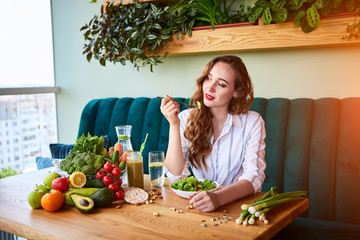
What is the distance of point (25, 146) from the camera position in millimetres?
3605

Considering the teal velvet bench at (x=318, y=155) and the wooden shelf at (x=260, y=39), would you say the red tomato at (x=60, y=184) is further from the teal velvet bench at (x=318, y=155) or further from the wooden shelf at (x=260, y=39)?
the wooden shelf at (x=260, y=39)

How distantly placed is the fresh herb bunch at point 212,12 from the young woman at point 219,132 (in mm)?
753

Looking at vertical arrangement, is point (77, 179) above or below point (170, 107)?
below

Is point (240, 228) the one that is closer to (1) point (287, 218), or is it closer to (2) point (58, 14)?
(1) point (287, 218)

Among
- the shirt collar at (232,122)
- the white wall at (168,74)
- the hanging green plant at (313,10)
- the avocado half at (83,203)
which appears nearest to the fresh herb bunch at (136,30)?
the white wall at (168,74)

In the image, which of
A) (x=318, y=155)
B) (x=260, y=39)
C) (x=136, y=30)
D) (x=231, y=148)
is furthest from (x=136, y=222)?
(x=136, y=30)

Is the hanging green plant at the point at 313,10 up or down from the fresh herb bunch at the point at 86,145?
up

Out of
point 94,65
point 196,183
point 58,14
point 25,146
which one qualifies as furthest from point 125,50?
point 196,183

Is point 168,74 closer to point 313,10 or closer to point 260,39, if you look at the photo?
point 260,39

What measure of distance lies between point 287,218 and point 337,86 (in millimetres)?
1406

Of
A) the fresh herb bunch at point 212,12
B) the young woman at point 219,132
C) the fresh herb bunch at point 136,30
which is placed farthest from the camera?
the fresh herb bunch at point 136,30

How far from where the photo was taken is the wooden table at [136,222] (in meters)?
1.17

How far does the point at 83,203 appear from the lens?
1.37m

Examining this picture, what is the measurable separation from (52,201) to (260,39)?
171 cm
